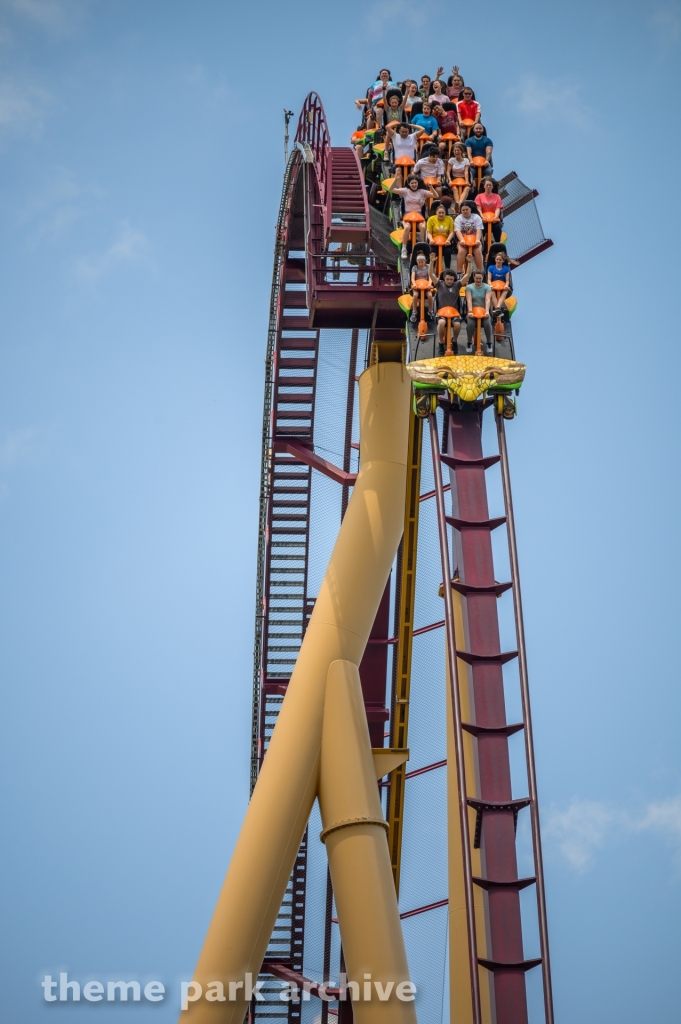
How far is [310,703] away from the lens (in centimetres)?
1326

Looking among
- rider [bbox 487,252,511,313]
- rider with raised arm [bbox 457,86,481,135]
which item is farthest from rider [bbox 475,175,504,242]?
rider with raised arm [bbox 457,86,481,135]

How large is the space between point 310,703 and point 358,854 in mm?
1592

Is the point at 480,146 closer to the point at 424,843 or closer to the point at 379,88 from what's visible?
the point at 379,88

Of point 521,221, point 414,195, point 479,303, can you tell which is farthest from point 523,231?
point 479,303

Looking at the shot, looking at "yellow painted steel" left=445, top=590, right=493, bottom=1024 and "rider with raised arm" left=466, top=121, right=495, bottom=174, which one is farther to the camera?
"rider with raised arm" left=466, top=121, right=495, bottom=174

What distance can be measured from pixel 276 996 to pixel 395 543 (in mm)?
7847

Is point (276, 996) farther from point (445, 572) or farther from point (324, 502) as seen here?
point (445, 572)

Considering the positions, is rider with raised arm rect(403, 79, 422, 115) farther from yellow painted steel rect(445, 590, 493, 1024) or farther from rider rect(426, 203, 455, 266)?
yellow painted steel rect(445, 590, 493, 1024)

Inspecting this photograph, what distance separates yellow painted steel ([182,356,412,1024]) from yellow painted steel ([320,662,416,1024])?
73 millimetres

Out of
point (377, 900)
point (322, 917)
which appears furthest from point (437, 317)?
point (322, 917)

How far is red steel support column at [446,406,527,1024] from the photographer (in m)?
9.91

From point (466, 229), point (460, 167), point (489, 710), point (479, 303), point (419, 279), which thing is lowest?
point (489, 710)

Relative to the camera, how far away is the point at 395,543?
14422 millimetres

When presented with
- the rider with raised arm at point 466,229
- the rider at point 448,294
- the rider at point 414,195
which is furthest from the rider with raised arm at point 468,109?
the rider at point 448,294
